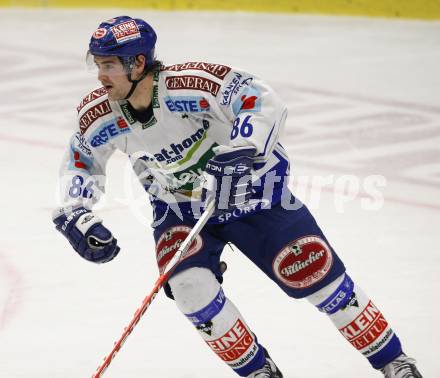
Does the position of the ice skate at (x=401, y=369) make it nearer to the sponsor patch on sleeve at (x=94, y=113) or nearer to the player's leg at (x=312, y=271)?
the player's leg at (x=312, y=271)

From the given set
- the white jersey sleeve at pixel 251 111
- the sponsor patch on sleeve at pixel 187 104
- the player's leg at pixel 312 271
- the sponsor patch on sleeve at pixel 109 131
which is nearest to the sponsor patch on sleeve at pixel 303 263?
the player's leg at pixel 312 271

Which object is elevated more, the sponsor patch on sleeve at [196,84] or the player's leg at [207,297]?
the sponsor patch on sleeve at [196,84]

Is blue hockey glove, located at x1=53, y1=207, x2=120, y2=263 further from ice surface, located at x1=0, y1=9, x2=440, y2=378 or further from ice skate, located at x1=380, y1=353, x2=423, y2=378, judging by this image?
ice skate, located at x1=380, y1=353, x2=423, y2=378

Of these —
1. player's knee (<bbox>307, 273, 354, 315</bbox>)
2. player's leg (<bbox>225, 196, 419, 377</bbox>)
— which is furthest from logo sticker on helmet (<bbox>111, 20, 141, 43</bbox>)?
player's knee (<bbox>307, 273, 354, 315</bbox>)

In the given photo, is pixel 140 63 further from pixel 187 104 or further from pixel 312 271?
pixel 312 271

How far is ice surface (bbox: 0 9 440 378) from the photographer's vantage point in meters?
5.19

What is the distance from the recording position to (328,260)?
171 inches

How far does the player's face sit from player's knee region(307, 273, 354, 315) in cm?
102

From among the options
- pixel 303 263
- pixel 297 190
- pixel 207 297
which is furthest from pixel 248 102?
pixel 297 190

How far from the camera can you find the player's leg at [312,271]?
170 inches

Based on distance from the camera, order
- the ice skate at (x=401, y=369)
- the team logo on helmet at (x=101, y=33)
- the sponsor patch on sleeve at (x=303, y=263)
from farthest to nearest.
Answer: the ice skate at (x=401, y=369)
the sponsor patch on sleeve at (x=303, y=263)
the team logo on helmet at (x=101, y=33)

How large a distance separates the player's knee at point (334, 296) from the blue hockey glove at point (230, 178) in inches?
17.3

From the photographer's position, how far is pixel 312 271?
14.2ft

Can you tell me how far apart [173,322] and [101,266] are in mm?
844
